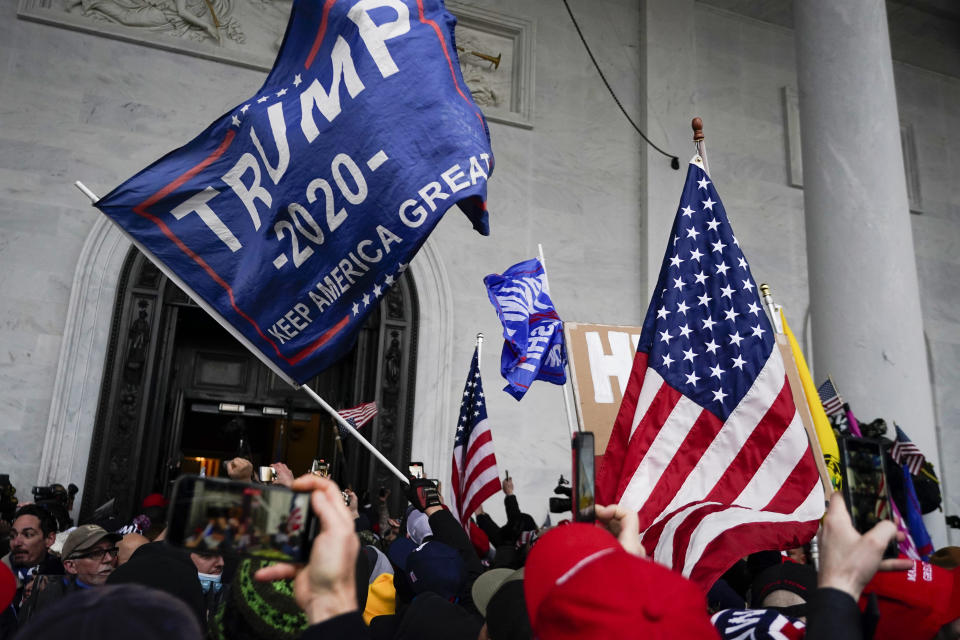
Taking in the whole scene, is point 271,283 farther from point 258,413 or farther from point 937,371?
point 937,371

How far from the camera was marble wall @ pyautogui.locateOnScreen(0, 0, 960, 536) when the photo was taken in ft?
28.3

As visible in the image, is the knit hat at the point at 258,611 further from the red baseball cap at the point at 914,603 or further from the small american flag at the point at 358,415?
the small american flag at the point at 358,415

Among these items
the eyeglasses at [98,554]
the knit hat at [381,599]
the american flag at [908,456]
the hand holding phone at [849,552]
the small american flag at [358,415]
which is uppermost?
the small american flag at [358,415]

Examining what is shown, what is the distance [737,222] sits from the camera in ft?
38.1

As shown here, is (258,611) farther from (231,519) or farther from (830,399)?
(830,399)

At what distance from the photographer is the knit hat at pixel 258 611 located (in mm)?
1860

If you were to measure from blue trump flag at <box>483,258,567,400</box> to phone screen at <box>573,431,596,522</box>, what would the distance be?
3376mm

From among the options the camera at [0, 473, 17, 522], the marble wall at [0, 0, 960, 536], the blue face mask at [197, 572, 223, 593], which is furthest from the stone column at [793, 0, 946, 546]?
the camera at [0, 473, 17, 522]

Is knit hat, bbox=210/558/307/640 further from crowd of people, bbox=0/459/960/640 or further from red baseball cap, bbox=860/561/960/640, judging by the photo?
red baseball cap, bbox=860/561/960/640

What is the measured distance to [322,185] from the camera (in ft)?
10.2

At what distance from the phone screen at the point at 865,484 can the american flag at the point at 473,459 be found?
3.55 metres

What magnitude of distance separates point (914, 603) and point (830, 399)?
387cm

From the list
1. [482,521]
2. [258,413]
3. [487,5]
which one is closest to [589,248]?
[487,5]

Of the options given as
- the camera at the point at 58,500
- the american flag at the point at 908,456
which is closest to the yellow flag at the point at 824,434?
the american flag at the point at 908,456
